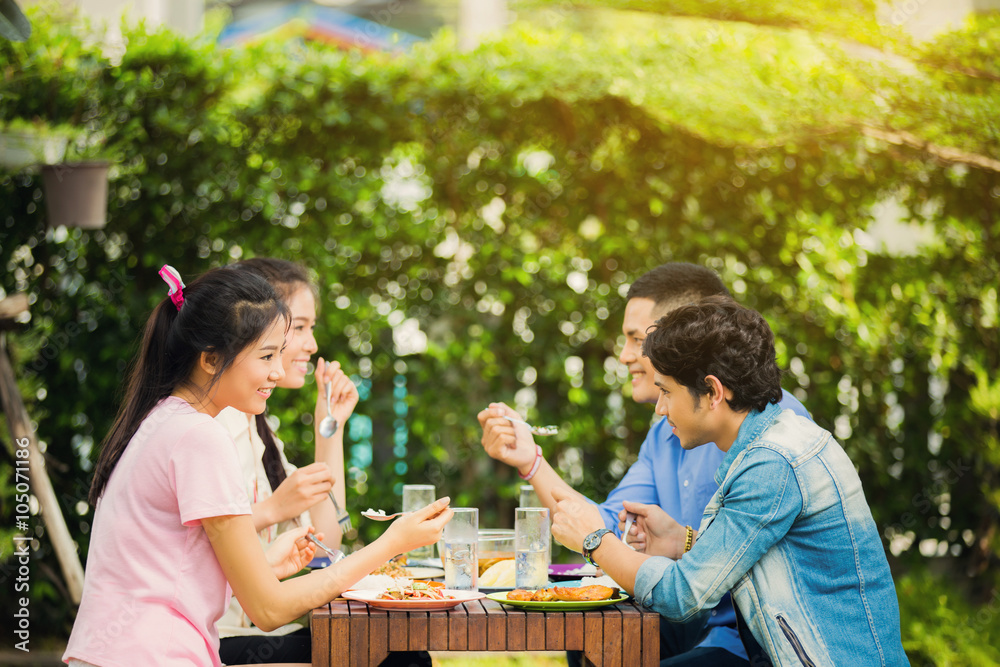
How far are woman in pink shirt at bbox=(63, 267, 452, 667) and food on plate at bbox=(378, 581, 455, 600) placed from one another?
0.09 meters

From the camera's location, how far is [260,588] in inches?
69.4

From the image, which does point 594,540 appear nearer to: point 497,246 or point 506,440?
point 506,440

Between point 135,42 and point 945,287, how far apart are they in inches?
143

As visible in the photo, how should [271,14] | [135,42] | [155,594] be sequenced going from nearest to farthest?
[155,594] → [135,42] → [271,14]

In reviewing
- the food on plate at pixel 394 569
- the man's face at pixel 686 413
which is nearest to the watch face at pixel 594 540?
the man's face at pixel 686 413

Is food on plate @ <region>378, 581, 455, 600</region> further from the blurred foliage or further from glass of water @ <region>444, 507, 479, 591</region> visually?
the blurred foliage

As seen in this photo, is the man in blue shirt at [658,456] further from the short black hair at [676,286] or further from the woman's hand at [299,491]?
the woman's hand at [299,491]

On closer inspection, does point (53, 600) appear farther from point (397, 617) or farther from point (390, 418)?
point (397, 617)

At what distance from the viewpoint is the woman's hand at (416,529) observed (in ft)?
6.24

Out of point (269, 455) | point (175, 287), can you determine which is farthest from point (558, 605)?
point (269, 455)

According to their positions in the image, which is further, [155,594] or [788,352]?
[788,352]

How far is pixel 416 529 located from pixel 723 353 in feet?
2.43

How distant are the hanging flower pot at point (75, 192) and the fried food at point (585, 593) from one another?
2639mm

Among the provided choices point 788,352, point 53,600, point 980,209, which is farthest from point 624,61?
point 53,600
